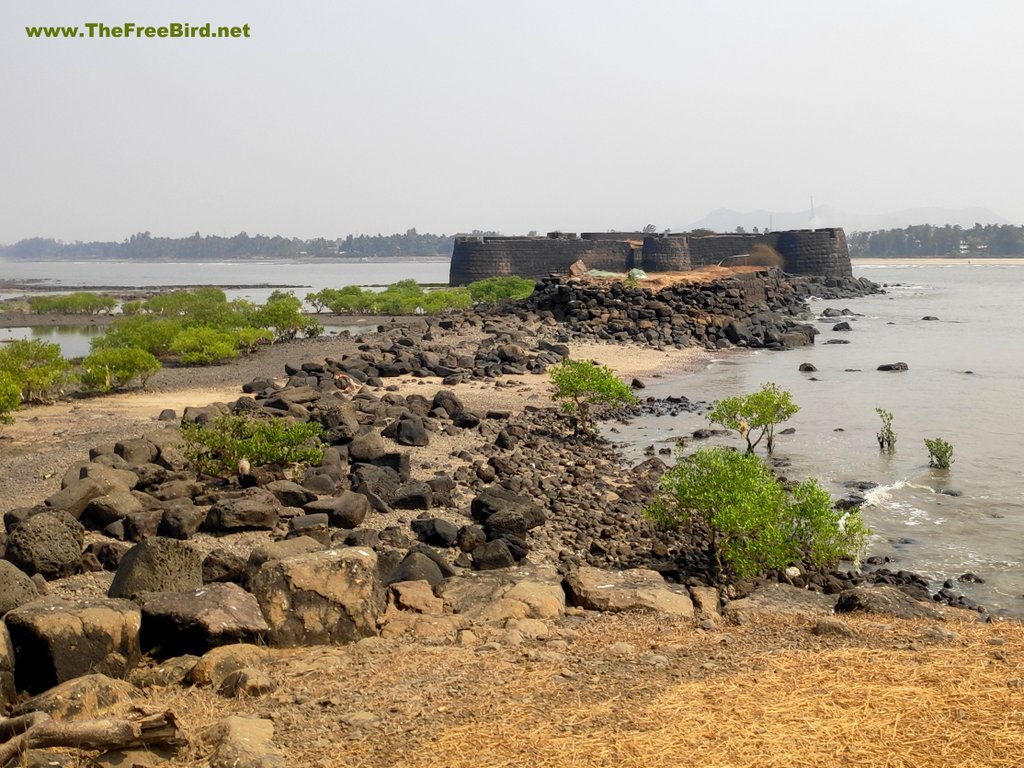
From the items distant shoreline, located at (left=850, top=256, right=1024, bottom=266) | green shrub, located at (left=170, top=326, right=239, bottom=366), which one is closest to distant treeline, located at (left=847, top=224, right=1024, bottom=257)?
distant shoreline, located at (left=850, top=256, right=1024, bottom=266)

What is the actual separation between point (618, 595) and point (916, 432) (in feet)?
31.5

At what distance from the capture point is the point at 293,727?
13.3ft

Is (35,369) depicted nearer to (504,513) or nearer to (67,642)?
(504,513)

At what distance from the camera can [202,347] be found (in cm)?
2119

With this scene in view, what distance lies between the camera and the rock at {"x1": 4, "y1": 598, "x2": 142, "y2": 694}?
468 cm

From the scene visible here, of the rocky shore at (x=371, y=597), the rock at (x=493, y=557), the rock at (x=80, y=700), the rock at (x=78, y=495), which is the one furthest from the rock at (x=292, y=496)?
the rock at (x=80, y=700)

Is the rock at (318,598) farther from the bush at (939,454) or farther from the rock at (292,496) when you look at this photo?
the bush at (939,454)

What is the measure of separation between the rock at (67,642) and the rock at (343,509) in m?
2.97

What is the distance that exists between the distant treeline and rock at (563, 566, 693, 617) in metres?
128

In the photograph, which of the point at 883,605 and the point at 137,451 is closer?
the point at 883,605

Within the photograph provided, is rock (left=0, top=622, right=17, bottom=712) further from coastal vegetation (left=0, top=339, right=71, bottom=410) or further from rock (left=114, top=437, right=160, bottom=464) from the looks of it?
coastal vegetation (left=0, top=339, right=71, bottom=410)

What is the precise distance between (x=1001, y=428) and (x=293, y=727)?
44.1ft

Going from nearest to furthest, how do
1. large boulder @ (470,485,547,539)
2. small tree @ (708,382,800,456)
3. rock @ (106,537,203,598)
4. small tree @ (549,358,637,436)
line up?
rock @ (106,537,203,598), large boulder @ (470,485,547,539), small tree @ (708,382,800,456), small tree @ (549,358,637,436)

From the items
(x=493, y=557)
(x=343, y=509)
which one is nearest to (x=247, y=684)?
(x=493, y=557)
